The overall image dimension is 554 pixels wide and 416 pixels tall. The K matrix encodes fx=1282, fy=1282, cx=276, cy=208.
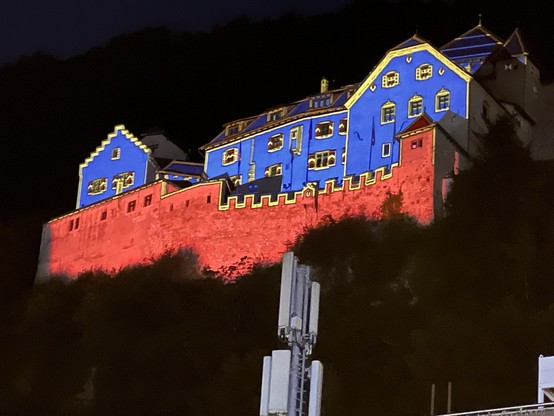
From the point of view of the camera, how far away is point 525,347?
38969mm

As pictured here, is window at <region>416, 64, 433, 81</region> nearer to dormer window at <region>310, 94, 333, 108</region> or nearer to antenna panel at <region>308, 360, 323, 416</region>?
dormer window at <region>310, 94, 333, 108</region>

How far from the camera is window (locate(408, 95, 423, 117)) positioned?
1859 inches

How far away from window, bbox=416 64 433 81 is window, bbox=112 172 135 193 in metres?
14.8

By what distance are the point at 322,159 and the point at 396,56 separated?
5.02 m

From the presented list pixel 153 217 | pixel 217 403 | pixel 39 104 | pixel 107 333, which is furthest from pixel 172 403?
pixel 39 104

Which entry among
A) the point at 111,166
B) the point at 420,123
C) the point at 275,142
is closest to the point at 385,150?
the point at 420,123

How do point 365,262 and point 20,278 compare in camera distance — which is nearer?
point 365,262

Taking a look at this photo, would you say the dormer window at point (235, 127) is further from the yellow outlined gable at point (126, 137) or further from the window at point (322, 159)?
the window at point (322, 159)

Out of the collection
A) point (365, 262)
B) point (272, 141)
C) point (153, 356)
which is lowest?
point (153, 356)

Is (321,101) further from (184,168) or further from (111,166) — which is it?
(111,166)

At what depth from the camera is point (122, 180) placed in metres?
56.5

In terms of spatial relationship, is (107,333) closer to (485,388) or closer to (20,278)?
(20,278)

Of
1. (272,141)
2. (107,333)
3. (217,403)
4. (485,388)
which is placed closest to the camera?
(485,388)

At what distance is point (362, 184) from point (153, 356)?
392 inches
